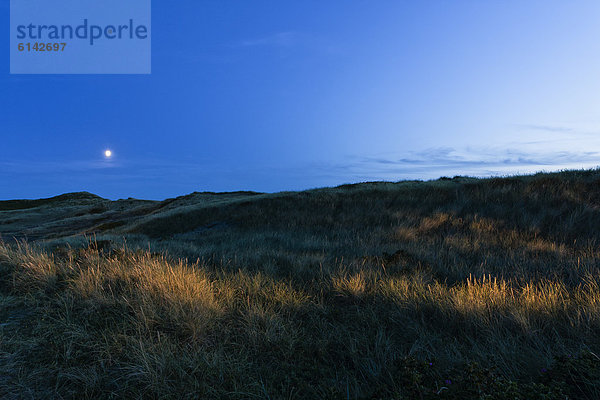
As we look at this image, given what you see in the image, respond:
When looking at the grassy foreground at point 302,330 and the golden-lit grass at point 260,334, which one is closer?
the grassy foreground at point 302,330

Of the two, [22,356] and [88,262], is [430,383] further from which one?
[88,262]

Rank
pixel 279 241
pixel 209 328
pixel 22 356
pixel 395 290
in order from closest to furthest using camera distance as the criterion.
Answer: pixel 22 356, pixel 209 328, pixel 395 290, pixel 279 241

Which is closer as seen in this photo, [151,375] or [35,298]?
[151,375]

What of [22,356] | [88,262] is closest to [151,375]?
[22,356]

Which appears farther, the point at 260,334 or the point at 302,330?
the point at 302,330

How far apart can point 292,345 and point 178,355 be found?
3.27ft

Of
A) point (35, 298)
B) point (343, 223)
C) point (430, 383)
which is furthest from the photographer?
point (343, 223)

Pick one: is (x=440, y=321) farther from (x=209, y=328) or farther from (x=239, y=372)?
(x=209, y=328)

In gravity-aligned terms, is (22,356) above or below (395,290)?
below

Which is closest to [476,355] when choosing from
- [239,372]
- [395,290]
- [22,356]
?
[395,290]

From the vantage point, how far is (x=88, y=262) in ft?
17.5

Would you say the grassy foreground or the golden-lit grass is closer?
the grassy foreground

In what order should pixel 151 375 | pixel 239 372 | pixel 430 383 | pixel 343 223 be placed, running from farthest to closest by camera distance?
1. pixel 343 223
2. pixel 239 372
3. pixel 151 375
4. pixel 430 383

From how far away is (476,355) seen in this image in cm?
257
